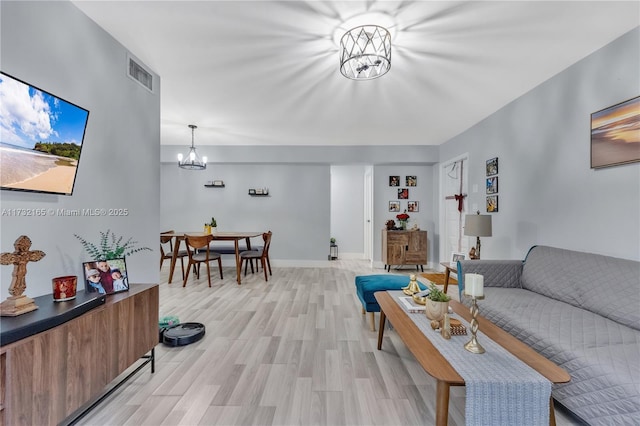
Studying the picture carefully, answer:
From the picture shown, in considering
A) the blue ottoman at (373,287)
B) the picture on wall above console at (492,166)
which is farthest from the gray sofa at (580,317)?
the picture on wall above console at (492,166)

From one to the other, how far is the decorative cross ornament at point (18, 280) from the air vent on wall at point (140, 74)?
66.4 inches

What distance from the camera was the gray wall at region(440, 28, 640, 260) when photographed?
2150 mm

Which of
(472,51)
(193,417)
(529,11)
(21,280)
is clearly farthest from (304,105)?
(193,417)

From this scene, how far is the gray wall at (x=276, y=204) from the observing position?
6.06 metres

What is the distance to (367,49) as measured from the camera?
7.34 ft

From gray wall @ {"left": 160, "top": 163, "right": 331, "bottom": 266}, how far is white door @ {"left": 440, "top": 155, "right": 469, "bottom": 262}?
240cm

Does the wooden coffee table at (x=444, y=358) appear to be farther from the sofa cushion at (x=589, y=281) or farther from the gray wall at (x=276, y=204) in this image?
the gray wall at (x=276, y=204)

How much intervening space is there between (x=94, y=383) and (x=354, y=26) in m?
2.85

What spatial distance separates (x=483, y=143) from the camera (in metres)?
4.06

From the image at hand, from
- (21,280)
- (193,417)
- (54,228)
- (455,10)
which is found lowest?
(193,417)

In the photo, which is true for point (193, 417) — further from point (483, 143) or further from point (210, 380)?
point (483, 143)

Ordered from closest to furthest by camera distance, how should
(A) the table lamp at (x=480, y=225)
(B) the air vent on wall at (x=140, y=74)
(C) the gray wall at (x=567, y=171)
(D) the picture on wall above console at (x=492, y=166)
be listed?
(C) the gray wall at (x=567, y=171) → (B) the air vent on wall at (x=140, y=74) → (A) the table lamp at (x=480, y=225) → (D) the picture on wall above console at (x=492, y=166)

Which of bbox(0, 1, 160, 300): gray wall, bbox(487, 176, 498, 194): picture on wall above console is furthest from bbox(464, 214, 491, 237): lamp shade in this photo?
bbox(0, 1, 160, 300): gray wall

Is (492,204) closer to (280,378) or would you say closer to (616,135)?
(616,135)
